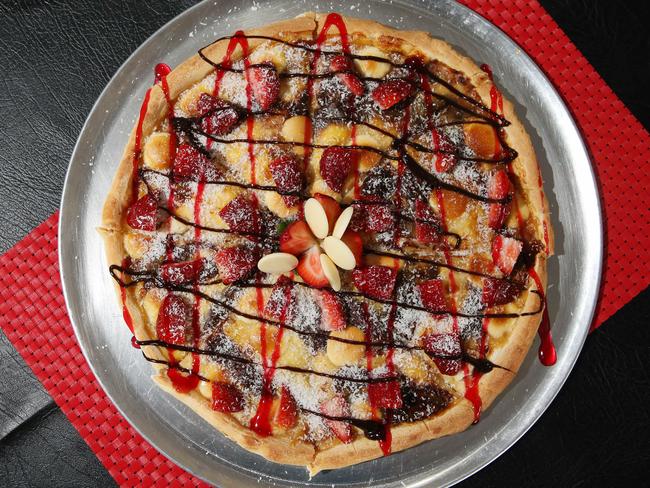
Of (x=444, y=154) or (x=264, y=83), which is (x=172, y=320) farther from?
(x=444, y=154)

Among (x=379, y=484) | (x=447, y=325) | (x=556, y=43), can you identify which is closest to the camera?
(x=447, y=325)

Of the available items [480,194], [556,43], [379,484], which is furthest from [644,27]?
[379,484]

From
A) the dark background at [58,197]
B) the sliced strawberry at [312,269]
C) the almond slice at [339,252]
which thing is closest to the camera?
the almond slice at [339,252]

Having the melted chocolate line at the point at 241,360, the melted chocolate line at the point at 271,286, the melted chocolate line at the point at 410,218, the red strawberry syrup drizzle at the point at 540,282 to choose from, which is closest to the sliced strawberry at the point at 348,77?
the melted chocolate line at the point at 410,218

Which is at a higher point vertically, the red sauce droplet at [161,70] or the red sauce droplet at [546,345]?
the red sauce droplet at [161,70]

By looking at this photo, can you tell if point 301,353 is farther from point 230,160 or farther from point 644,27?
point 644,27

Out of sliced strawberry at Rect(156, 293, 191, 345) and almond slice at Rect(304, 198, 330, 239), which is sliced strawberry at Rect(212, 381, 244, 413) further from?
almond slice at Rect(304, 198, 330, 239)

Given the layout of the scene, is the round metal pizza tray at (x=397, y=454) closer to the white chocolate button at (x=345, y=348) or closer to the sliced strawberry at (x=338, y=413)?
the sliced strawberry at (x=338, y=413)

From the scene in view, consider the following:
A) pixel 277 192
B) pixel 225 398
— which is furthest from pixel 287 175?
pixel 225 398
